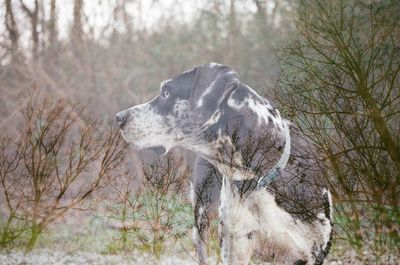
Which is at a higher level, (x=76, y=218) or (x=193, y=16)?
(x=193, y=16)

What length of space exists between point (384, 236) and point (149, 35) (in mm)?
13186

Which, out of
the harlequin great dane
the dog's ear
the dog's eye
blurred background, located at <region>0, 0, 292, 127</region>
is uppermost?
the dog's ear

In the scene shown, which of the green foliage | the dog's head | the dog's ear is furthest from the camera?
the green foliage

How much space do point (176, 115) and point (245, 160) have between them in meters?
0.78

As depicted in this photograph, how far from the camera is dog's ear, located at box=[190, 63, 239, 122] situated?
4.42m

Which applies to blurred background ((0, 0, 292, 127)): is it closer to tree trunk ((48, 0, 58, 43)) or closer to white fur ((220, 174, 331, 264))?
tree trunk ((48, 0, 58, 43))

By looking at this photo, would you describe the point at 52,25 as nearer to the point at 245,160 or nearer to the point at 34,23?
the point at 34,23

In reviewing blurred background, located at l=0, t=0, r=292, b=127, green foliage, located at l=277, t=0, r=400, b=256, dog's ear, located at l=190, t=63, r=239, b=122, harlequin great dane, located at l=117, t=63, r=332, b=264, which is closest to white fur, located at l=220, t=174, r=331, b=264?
harlequin great dane, located at l=117, t=63, r=332, b=264

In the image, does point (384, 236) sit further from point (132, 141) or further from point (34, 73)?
point (34, 73)

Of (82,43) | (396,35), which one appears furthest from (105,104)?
(396,35)

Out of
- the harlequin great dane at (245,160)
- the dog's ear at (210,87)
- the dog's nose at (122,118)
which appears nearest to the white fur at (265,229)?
the harlequin great dane at (245,160)

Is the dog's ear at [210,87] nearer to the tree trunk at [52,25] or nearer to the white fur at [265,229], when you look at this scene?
the white fur at [265,229]

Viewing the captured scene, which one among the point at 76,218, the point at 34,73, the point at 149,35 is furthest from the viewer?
the point at 149,35

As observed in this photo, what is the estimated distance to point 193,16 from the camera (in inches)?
680
